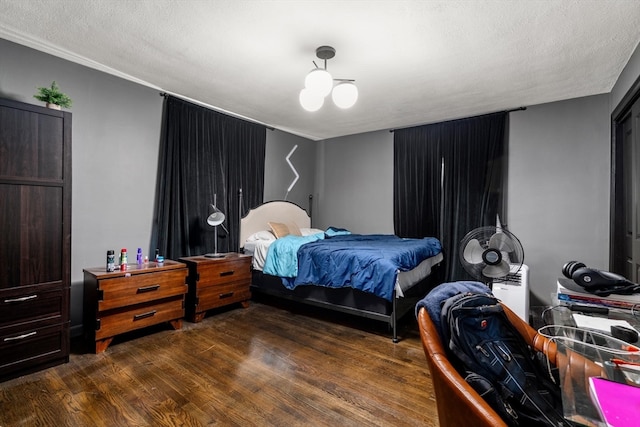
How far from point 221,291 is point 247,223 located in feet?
3.56

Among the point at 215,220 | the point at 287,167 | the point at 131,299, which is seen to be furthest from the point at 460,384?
the point at 287,167

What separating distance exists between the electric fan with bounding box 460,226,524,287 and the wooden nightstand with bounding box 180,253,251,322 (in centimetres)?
228

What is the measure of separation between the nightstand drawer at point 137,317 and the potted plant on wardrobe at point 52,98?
1.58 meters

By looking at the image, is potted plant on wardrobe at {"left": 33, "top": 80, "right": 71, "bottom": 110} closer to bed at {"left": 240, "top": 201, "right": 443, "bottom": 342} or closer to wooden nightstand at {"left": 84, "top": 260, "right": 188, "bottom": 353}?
wooden nightstand at {"left": 84, "top": 260, "right": 188, "bottom": 353}

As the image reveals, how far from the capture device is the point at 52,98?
7.07ft

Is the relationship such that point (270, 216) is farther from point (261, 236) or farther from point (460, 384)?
point (460, 384)

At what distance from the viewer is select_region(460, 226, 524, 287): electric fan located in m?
2.56

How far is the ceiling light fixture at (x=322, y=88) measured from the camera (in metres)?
2.14

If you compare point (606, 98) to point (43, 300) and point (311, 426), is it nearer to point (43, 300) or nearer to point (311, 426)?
point (311, 426)

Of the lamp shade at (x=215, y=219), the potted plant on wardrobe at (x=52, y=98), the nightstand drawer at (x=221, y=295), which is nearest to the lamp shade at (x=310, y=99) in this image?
Answer: the lamp shade at (x=215, y=219)

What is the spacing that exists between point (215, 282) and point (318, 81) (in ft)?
7.23

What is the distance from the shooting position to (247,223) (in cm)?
406

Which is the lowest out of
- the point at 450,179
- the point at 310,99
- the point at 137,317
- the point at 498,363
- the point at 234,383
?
the point at 234,383

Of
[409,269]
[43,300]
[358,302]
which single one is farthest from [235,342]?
[409,269]
